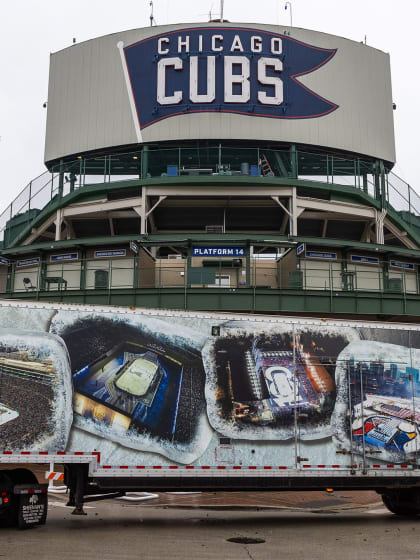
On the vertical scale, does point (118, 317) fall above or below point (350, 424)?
above

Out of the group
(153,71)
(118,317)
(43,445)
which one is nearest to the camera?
(43,445)

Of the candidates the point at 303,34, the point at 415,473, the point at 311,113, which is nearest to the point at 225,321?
the point at 415,473

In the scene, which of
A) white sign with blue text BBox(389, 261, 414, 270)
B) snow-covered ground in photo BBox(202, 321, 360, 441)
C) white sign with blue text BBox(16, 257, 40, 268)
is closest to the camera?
snow-covered ground in photo BBox(202, 321, 360, 441)

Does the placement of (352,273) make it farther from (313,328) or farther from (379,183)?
(313,328)

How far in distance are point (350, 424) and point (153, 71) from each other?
28265mm

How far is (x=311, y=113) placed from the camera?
117 feet

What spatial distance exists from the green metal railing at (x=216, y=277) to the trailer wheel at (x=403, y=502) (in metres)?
14.6

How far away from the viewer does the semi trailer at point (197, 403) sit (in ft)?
36.8

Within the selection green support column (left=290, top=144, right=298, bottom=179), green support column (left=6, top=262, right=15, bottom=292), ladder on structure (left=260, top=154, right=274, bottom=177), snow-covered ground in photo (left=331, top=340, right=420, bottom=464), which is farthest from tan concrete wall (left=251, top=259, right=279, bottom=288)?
snow-covered ground in photo (left=331, top=340, right=420, bottom=464)

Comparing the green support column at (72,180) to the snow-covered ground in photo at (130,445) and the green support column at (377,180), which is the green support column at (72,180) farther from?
the snow-covered ground in photo at (130,445)

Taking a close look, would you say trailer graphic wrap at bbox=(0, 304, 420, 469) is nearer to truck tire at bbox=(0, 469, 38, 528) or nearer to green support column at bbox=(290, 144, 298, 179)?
truck tire at bbox=(0, 469, 38, 528)

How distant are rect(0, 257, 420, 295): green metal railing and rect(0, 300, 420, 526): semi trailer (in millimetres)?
15518

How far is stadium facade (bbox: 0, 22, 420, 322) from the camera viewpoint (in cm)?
3150

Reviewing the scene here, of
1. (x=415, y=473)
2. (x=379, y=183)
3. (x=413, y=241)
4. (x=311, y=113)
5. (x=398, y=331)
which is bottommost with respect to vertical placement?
(x=415, y=473)
